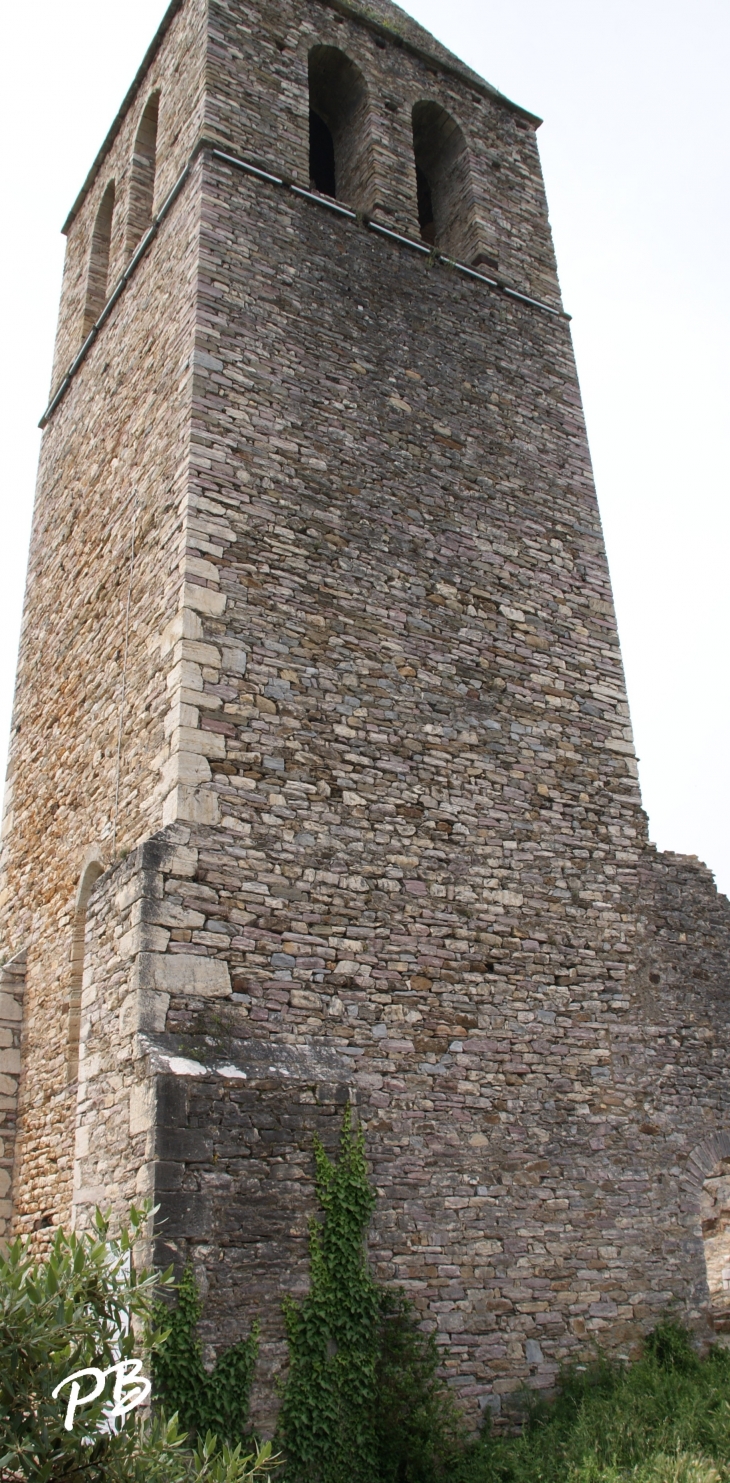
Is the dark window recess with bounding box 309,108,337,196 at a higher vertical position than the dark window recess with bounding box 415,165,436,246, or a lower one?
higher

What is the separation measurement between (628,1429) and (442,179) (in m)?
11.9

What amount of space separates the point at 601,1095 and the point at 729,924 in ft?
7.00

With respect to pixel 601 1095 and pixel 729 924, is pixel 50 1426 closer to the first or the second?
pixel 601 1095

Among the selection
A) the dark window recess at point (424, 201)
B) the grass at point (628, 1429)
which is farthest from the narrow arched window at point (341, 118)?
the grass at point (628, 1429)

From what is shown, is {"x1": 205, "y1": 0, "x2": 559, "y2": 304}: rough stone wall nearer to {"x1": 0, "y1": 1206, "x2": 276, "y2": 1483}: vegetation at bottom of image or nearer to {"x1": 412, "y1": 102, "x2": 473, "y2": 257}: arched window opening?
{"x1": 412, "y1": 102, "x2": 473, "y2": 257}: arched window opening

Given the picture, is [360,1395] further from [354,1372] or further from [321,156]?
[321,156]

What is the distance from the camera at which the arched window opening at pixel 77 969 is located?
7.64 meters

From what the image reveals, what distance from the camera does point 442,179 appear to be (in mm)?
12086

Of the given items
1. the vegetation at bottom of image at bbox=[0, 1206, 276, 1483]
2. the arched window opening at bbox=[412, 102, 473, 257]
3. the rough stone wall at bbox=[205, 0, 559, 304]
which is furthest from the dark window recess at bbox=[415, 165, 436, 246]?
the vegetation at bottom of image at bbox=[0, 1206, 276, 1483]

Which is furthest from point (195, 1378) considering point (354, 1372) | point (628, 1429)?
point (628, 1429)

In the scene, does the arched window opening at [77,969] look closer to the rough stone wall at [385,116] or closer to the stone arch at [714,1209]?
the stone arch at [714,1209]

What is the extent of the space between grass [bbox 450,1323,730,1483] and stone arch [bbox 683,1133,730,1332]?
1.96 feet

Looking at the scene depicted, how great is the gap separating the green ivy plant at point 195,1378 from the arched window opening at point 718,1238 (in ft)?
12.4

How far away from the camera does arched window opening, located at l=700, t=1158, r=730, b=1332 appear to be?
7508 mm
